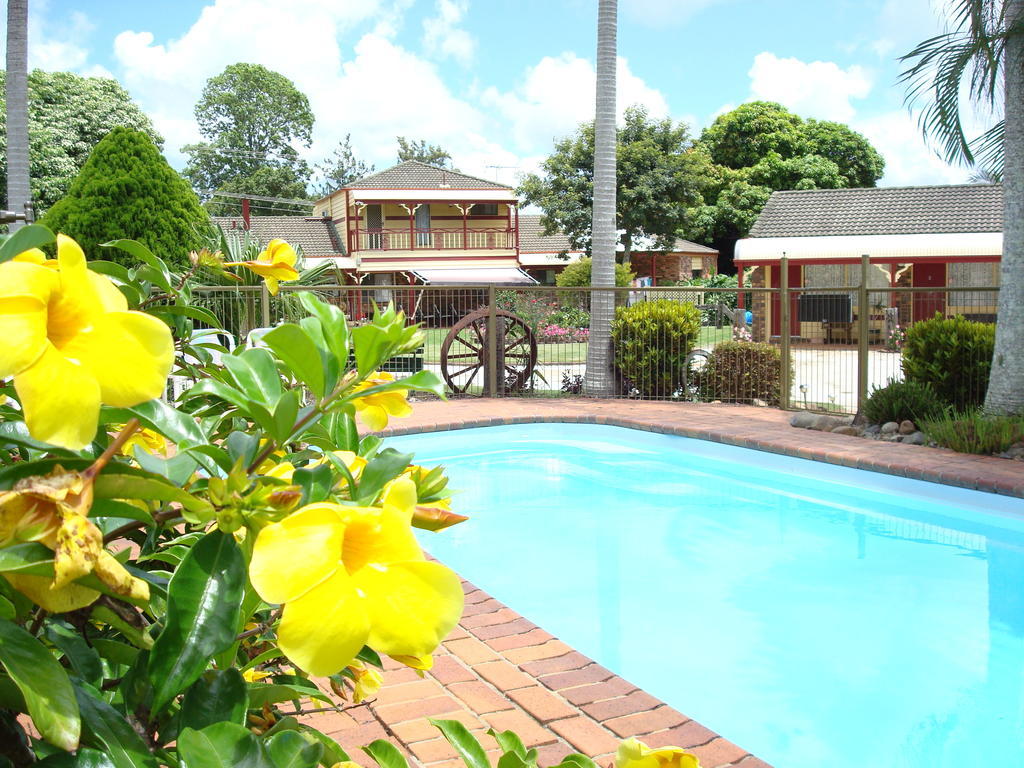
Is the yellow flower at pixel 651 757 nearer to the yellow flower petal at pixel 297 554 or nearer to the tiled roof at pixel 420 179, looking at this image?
the yellow flower petal at pixel 297 554

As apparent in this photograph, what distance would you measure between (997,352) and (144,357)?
964 cm

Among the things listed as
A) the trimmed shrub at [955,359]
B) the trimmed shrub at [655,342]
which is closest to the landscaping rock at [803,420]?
the trimmed shrub at [955,359]

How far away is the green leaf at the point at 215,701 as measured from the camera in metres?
0.82

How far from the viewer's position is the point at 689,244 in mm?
44750

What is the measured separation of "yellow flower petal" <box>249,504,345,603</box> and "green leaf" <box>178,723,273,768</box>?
0.18m

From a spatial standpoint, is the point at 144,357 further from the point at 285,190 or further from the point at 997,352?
the point at 285,190

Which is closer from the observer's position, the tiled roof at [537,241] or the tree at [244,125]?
the tiled roof at [537,241]

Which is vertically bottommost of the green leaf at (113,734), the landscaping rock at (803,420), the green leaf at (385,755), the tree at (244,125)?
the landscaping rock at (803,420)

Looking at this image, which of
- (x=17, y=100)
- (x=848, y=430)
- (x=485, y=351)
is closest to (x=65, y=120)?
(x=17, y=100)

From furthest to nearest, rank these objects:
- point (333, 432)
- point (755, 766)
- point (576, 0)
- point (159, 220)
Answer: point (576, 0), point (159, 220), point (755, 766), point (333, 432)

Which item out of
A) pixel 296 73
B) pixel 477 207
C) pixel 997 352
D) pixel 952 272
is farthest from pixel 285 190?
pixel 997 352

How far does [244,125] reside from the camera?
195 ft

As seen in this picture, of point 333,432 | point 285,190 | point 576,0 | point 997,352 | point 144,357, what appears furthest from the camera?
point 285,190

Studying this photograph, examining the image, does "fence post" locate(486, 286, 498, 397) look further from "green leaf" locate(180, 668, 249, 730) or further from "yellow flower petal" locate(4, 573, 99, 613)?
"yellow flower petal" locate(4, 573, 99, 613)
